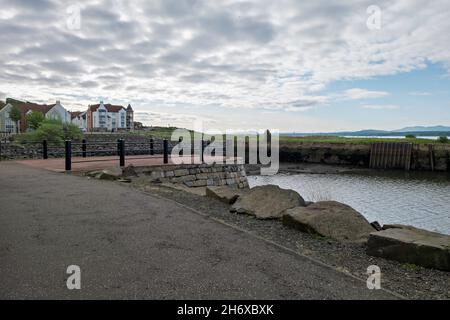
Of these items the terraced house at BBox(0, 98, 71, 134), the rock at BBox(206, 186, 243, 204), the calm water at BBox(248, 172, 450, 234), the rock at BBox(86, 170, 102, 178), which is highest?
the terraced house at BBox(0, 98, 71, 134)

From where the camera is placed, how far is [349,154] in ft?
153

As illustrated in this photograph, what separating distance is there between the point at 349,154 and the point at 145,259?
45.5m

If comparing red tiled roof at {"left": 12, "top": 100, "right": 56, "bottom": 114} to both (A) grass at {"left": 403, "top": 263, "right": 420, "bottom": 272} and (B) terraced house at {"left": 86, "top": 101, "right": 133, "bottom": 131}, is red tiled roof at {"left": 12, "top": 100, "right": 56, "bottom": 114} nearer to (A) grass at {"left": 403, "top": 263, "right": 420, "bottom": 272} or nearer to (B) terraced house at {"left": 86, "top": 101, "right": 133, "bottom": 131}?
(B) terraced house at {"left": 86, "top": 101, "right": 133, "bottom": 131}

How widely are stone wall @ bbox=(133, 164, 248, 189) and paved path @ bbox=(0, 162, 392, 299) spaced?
6076 millimetres

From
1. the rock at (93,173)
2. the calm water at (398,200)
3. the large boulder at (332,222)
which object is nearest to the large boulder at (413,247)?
the large boulder at (332,222)

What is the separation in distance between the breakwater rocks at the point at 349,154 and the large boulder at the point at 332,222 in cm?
3872

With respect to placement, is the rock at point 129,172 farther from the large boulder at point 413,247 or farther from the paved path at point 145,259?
the large boulder at point 413,247

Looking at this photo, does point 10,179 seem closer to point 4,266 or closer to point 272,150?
point 4,266

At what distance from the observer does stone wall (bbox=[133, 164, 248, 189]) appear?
13.9 metres

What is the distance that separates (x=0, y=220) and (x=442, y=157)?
1717 inches

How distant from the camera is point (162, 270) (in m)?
4.25

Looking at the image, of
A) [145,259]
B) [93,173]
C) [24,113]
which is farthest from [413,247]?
[24,113]

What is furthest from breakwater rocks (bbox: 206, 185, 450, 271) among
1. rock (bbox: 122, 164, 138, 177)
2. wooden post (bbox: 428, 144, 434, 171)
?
wooden post (bbox: 428, 144, 434, 171)
